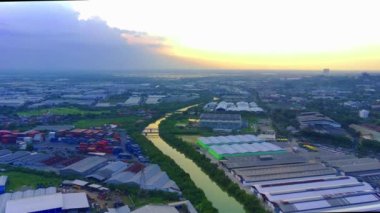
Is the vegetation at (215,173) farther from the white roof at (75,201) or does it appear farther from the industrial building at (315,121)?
the industrial building at (315,121)

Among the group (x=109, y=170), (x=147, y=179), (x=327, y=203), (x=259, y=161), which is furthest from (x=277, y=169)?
(x=109, y=170)

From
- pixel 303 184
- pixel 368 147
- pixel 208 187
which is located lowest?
pixel 368 147

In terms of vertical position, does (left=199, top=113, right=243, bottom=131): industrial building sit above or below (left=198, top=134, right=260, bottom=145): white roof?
below

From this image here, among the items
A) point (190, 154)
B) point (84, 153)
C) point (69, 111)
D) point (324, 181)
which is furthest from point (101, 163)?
point (69, 111)

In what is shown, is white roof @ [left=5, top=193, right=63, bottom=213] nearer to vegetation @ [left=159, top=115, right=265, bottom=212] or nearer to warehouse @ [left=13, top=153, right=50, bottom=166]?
warehouse @ [left=13, top=153, right=50, bottom=166]

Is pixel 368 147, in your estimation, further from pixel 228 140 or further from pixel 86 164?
pixel 86 164

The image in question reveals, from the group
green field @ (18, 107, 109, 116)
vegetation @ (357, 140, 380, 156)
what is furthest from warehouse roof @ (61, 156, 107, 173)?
green field @ (18, 107, 109, 116)

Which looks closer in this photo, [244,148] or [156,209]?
[156,209]

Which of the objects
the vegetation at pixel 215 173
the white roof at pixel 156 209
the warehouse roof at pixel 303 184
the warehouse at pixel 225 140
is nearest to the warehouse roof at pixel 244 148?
the warehouse at pixel 225 140
